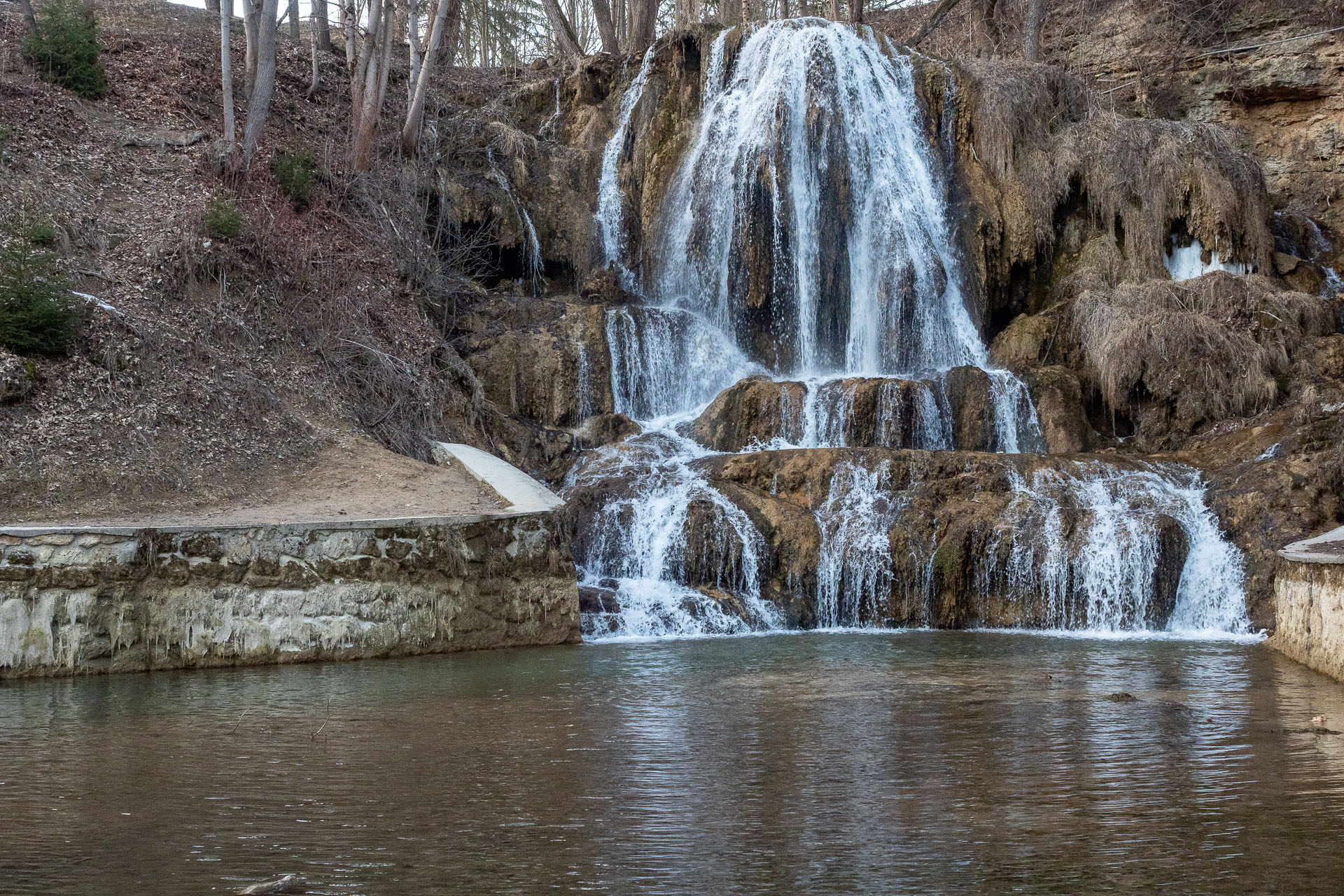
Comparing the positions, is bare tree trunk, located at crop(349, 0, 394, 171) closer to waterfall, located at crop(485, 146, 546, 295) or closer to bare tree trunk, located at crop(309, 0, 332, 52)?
waterfall, located at crop(485, 146, 546, 295)

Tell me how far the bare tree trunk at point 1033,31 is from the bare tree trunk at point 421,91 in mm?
11633

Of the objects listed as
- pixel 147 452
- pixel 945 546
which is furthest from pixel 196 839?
pixel 945 546

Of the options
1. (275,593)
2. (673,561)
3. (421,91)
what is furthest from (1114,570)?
(421,91)

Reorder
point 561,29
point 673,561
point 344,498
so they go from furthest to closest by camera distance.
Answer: point 561,29 < point 673,561 < point 344,498

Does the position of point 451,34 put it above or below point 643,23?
below

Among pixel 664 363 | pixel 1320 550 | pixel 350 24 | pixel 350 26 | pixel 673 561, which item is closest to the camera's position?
pixel 1320 550

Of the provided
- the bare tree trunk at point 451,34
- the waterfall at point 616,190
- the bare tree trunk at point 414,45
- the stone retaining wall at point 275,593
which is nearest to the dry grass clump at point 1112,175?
the waterfall at point 616,190

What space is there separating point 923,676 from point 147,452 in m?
7.69

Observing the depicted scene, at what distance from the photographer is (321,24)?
23375 mm

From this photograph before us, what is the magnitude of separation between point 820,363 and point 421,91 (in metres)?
7.61

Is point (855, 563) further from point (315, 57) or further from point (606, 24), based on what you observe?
point (606, 24)

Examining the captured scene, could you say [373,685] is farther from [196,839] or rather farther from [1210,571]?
[1210,571]

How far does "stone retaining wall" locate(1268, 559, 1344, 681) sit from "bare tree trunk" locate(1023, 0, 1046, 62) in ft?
53.6

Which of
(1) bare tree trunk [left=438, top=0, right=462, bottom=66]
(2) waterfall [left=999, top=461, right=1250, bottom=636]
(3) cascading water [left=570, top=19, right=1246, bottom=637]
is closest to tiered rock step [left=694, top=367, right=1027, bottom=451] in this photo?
(3) cascading water [left=570, top=19, right=1246, bottom=637]
